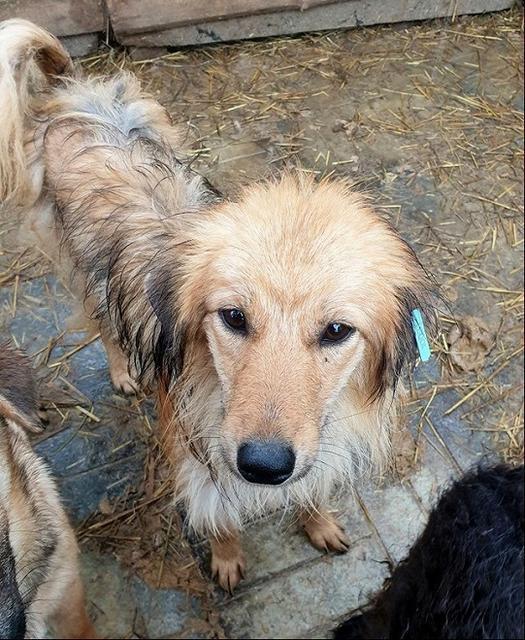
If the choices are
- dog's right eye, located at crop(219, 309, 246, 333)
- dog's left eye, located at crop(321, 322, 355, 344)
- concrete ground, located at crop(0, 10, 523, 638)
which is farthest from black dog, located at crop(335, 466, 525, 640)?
concrete ground, located at crop(0, 10, 523, 638)

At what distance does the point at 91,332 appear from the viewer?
345 cm

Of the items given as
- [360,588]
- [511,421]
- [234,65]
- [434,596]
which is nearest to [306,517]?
[360,588]

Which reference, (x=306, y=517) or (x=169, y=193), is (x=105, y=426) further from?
(x=169, y=193)

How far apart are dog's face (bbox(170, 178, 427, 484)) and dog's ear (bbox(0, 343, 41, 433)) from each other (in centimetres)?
52

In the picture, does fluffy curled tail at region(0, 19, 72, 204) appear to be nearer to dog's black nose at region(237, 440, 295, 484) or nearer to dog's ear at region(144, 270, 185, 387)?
dog's ear at region(144, 270, 185, 387)

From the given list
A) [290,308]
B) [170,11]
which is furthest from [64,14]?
[290,308]

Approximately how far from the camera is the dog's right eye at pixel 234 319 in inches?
76.4

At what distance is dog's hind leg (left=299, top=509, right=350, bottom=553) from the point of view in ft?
9.28

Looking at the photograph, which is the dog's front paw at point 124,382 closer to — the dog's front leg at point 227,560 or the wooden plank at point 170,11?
the dog's front leg at point 227,560

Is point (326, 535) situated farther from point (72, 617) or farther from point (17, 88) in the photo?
point (17, 88)

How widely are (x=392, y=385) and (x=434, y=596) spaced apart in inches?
33.5

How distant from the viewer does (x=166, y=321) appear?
7.09 ft

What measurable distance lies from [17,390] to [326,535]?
150 cm

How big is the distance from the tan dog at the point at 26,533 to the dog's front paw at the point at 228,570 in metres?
0.60
